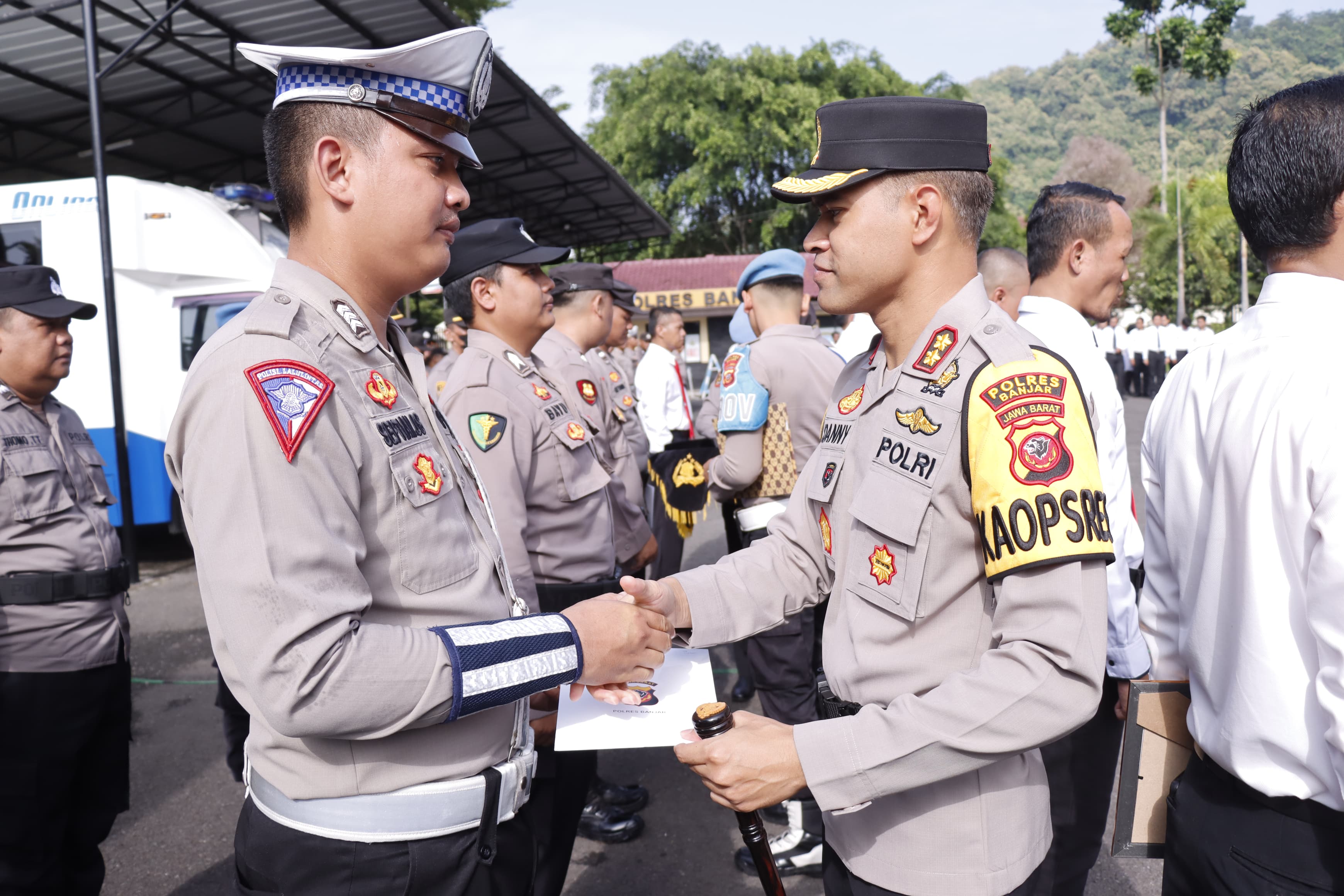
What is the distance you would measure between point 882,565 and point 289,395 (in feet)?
3.22

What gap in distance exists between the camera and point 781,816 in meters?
3.76

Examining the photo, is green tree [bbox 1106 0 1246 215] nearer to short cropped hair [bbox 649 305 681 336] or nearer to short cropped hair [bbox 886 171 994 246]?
short cropped hair [bbox 649 305 681 336]

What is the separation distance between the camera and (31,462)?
3020 mm

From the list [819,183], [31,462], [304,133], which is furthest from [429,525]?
[31,462]

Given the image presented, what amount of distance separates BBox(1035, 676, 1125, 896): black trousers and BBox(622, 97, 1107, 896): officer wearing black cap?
1.09 m

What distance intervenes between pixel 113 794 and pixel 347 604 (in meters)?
2.47

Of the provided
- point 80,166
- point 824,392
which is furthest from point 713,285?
point 824,392

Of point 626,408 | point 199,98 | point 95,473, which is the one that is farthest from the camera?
point 199,98

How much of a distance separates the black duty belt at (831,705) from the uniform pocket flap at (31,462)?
2.80 m

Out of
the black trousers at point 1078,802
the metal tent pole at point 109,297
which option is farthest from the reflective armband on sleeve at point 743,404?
the metal tent pole at point 109,297

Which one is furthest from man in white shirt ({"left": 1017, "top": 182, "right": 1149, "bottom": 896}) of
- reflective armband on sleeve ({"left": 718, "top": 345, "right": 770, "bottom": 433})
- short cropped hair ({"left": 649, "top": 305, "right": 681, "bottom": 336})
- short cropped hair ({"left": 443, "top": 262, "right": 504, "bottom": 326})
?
short cropped hair ({"left": 649, "top": 305, "right": 681, "bottom": 336})

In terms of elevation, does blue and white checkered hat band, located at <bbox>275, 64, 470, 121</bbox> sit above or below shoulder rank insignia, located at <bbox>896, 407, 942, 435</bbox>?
above

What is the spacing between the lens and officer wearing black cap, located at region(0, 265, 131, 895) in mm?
2766

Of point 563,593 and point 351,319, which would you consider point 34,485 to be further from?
point 351,319
